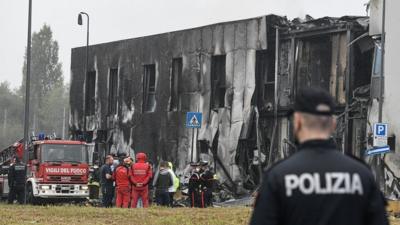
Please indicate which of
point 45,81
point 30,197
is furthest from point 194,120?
point 45,81

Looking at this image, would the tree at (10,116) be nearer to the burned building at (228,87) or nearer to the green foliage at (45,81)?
the green foliage at (45,81)

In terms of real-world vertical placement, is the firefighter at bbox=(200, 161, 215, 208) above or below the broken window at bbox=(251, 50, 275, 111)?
below

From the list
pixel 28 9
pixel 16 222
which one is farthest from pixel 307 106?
pixel 28 9

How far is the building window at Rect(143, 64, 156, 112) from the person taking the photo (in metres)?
37.4

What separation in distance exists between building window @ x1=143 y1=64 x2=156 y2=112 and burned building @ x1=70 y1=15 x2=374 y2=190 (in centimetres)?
5

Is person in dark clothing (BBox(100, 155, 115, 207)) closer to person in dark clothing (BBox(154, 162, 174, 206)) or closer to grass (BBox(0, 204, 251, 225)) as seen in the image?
person in dark clothing (BBox(154, 162, 174, 206))

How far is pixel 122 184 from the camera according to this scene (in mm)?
20766

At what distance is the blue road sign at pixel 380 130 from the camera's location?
24.3m

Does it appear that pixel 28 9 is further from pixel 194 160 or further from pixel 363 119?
pixel 363 119

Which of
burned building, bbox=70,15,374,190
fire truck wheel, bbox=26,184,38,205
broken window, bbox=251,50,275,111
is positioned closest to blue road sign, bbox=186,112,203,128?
burned building, bbox=70,15,374,190

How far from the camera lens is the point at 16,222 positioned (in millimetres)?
14461

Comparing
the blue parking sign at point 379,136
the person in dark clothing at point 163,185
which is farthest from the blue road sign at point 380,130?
the person in dark clothing at point 163,185

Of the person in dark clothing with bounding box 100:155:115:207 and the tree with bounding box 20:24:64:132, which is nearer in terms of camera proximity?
the person in dark clothing with bounding box 100:155:115:207

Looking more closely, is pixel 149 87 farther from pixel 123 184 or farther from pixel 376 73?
pixel 123 184
